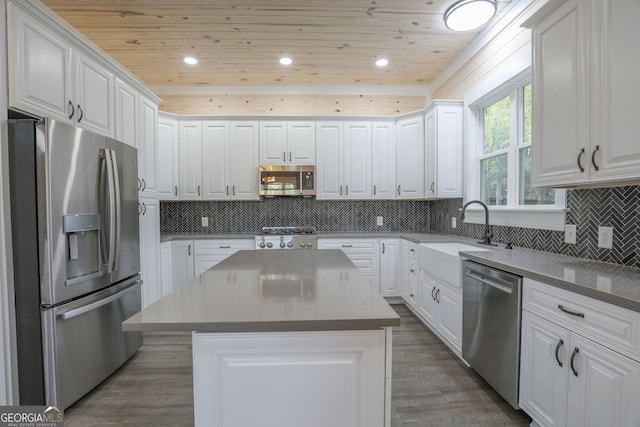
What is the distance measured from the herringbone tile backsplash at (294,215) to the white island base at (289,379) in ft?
11.0

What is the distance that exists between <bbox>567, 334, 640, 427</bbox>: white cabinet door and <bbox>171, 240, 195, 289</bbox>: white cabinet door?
3.64 meters

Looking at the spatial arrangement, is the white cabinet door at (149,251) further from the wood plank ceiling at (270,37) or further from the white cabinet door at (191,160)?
the wood plank ceiling at (270,37)

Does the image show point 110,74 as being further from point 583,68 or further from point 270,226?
point 583,68

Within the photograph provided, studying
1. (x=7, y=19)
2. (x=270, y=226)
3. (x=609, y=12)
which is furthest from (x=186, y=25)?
(x=609, y=12)

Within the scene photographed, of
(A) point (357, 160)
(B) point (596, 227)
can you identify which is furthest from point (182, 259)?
(B) point (596, 227)

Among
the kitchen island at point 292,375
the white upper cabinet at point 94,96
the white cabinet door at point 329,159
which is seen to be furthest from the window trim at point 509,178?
the white upper cabinet at point 94,96

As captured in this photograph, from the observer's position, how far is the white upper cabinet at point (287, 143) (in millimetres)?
4008

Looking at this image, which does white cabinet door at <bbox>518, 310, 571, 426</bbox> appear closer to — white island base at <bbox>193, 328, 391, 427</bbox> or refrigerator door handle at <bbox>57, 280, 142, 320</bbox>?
white island base at <bbox>193, 328, 391, 427</bbox>

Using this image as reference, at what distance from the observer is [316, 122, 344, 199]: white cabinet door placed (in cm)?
403

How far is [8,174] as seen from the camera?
64.4 inches

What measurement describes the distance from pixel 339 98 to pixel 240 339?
156 inches

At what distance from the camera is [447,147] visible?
3469 millimetres

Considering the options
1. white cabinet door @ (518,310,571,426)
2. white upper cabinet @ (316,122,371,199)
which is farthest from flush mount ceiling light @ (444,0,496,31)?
white cabinet door @ (518,310,571,426)

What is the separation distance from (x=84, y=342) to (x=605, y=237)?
329 centimetres
